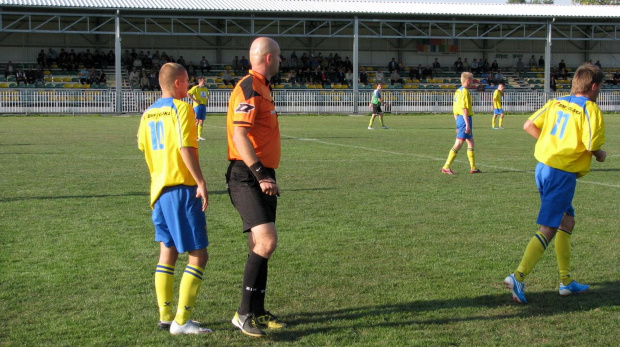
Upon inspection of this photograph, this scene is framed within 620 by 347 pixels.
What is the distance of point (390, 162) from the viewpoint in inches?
611

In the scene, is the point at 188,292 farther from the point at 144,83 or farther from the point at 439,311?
the point at 144,83

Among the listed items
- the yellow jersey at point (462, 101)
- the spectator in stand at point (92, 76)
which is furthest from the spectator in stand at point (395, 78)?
the yellow jersey at point (462, 101)

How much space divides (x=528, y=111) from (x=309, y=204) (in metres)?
34.3

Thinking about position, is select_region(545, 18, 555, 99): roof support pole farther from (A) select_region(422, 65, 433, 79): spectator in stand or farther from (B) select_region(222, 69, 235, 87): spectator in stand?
(B) select_region(222, 69, 235, 87): spectator in stand

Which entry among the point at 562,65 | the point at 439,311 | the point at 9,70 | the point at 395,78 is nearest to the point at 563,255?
the point at 439,311

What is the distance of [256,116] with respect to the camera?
15.5 feet

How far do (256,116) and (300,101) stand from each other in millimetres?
34661

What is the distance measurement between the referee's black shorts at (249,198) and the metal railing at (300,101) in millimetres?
32317

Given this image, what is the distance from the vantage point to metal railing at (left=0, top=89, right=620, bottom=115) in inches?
1385

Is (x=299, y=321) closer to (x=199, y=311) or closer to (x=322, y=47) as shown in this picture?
(x=199, y=311)

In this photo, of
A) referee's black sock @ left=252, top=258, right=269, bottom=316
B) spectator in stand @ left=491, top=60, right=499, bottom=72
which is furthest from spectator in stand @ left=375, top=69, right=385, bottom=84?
referee's black sock @ left=252, top=258, right=269, bottom=316

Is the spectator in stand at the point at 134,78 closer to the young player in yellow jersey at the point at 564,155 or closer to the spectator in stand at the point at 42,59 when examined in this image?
the spectator in stand at the point at 42,59

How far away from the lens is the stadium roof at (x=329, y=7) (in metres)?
37.9

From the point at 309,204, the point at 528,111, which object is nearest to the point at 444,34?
the point at 528,111
